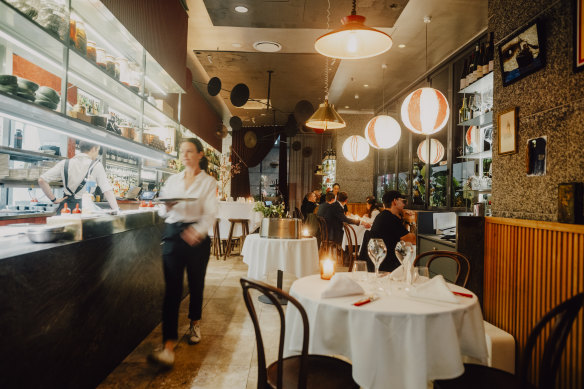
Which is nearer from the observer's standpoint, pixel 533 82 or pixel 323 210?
pixel 533 82

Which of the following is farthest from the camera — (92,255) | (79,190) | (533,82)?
(79,190)

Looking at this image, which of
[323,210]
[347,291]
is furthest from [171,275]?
[323,210]

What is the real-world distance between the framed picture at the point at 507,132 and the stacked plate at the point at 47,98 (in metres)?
3.34

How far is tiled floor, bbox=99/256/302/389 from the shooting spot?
99.0 inches

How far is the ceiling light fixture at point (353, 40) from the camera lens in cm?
229

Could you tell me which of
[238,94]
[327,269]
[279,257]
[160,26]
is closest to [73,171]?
[160,26]

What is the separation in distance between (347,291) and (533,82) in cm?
213

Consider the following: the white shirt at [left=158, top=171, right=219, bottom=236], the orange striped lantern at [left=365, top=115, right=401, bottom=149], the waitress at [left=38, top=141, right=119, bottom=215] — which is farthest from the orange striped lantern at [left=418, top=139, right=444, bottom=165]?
the waitress at [left=38, top=141, right=119, bottom=215]

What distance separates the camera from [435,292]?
1.84 metres

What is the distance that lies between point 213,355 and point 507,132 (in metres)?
2.94

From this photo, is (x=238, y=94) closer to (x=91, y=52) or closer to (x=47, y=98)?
(x=91, y=52)

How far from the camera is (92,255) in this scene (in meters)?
2.31

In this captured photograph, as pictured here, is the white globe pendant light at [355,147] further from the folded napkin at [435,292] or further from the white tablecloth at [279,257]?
the folded napkin at [435,292]

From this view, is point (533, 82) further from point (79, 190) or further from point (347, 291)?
point (79, 190)
